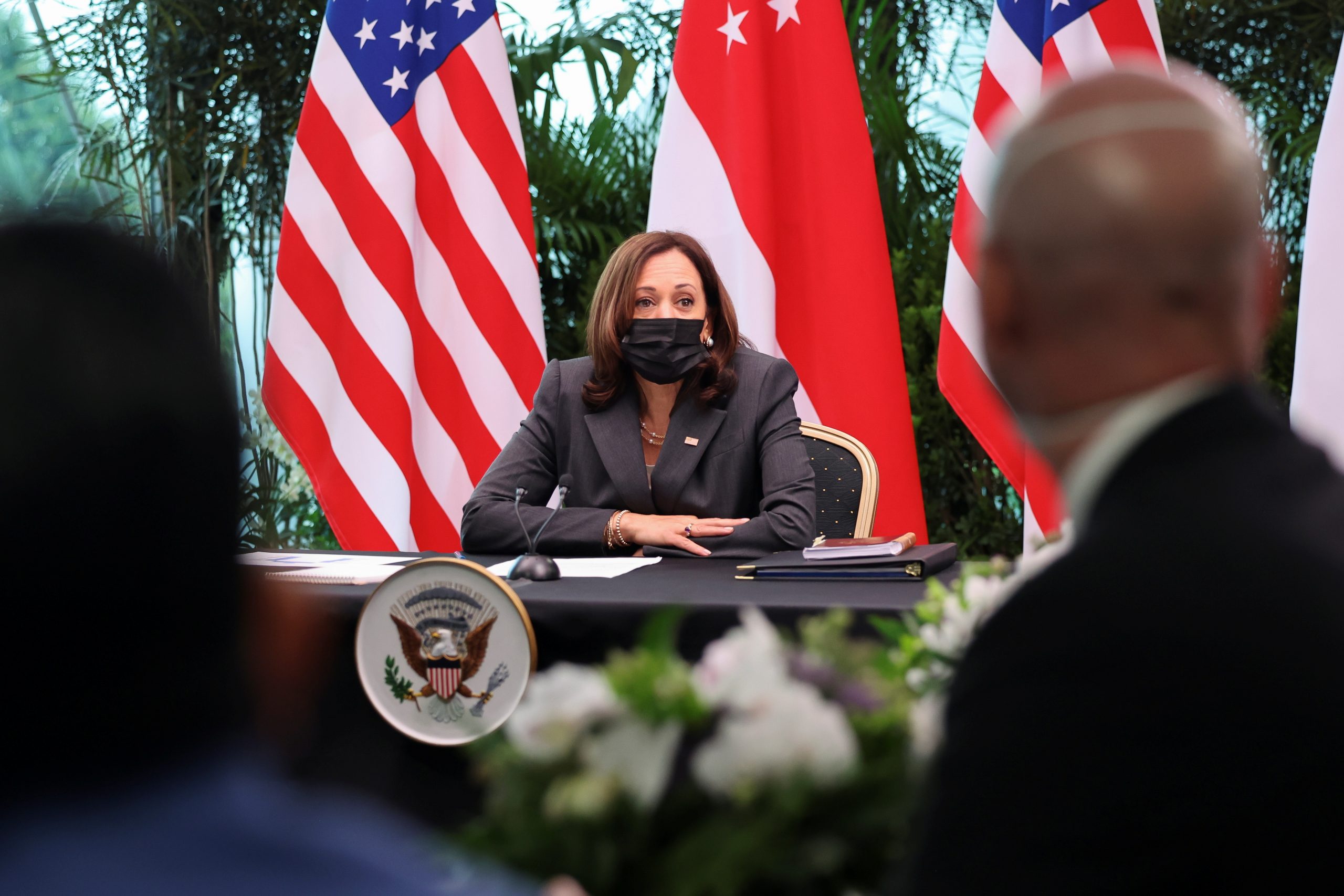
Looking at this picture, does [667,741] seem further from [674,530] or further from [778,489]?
[778,489]

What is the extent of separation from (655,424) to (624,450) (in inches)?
6.1

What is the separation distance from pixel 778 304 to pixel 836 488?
1076 millimetres

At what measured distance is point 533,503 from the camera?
2.98 m

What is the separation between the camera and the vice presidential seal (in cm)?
184

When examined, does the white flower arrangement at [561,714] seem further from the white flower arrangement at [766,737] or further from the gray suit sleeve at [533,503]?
the gray suit sleeve at [533,503]

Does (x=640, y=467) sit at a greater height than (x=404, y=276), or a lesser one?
lesser

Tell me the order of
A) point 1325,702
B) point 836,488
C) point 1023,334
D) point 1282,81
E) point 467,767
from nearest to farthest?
point 1325,702 < point 1023,334 < point 467,767 < point 836,488 < point 1282,81

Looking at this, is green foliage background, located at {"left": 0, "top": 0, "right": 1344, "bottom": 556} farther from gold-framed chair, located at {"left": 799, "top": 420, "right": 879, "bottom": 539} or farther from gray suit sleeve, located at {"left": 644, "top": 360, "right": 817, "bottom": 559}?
gray suit sleeve, located at {"left": 644, "top": 360, "right": 817, "bottom": 559}

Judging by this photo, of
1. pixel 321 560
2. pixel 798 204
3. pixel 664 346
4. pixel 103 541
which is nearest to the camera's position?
pixel 103 541

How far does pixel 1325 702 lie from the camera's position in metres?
0.53

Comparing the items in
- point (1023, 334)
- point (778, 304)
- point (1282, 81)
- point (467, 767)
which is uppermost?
point (1282, 81)

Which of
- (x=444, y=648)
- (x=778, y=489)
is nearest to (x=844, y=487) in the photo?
(x=778, y=489)

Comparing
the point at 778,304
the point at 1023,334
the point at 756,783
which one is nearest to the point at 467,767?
the point at 756,783

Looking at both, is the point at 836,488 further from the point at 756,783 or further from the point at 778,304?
the point at 756,783
